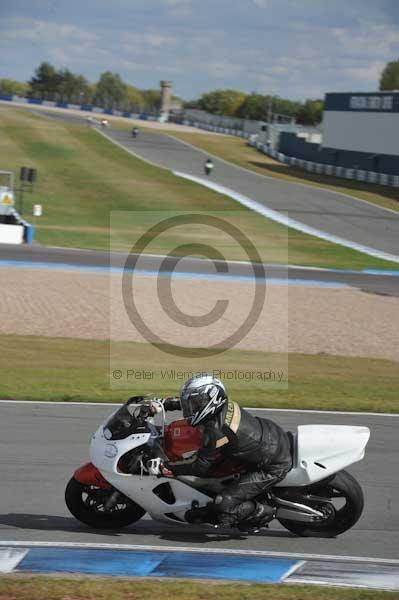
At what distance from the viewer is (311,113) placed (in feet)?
535

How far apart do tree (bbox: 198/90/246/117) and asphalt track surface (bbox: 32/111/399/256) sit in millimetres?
103289

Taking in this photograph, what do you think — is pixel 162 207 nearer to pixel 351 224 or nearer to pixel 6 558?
pixel 351 224

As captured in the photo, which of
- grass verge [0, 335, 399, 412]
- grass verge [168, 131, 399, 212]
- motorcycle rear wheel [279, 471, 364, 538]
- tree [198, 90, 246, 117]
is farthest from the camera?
tree [198, 90, 246, 117]

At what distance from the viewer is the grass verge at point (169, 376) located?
13805 millimetres

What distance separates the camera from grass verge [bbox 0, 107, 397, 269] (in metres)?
38.3

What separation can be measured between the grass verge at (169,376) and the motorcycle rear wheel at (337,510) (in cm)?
551

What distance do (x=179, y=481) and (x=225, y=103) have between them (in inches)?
7501

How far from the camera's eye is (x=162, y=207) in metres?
51.2

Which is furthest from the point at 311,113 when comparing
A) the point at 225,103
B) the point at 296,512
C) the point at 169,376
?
the point at 296,512

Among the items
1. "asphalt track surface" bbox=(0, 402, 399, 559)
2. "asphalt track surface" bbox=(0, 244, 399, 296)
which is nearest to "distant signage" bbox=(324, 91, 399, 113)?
"asphalt track surface" bbox=(0, 244, 399, 296)

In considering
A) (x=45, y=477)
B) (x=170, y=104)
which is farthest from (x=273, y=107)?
(x=45, y=477)

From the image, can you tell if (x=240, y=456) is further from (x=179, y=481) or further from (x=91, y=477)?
(x=91, y=477)

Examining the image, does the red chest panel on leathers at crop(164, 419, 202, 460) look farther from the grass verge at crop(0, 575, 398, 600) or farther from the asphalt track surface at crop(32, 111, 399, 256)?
the asphalt track surface at crop(32, 111, 399, 256)

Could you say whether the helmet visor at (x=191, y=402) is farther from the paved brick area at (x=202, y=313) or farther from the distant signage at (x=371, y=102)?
the distant signage at (x=371, y=102)
